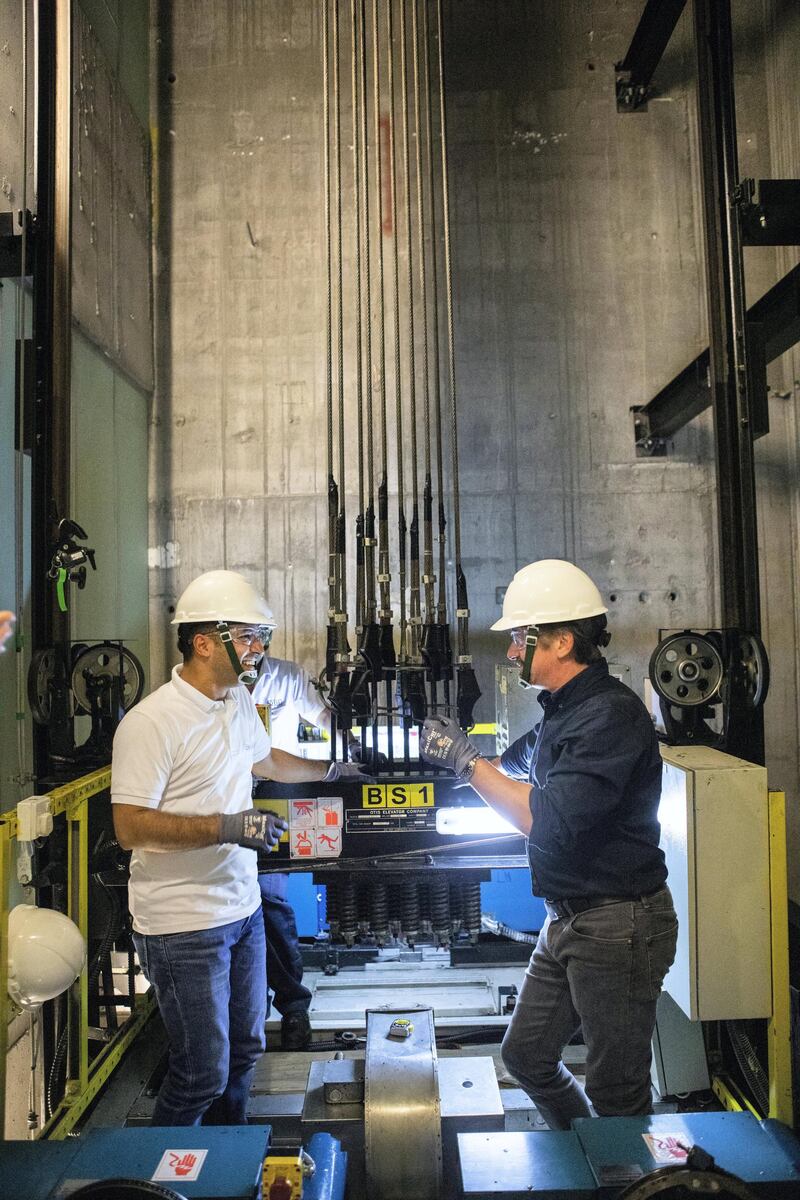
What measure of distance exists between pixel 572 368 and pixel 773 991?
3.44 meters

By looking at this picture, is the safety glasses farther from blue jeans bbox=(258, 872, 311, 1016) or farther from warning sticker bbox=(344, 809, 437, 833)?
→ blue jeans bbox=(258, 872, 311, 1016)

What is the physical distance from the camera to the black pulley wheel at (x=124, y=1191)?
1373 mm

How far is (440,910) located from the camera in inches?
129

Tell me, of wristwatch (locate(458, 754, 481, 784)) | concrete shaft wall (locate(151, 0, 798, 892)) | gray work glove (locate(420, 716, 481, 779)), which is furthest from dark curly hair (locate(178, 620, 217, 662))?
concrete shaft wall (locate(151, 0, 798, 892))

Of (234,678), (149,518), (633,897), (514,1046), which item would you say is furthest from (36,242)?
(514,1046)

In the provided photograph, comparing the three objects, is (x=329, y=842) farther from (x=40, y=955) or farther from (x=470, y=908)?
(x=40, y=955)

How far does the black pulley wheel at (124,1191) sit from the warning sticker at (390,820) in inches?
57.9

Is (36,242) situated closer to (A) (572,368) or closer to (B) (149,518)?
(B) (149,518)

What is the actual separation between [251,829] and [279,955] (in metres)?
1.45

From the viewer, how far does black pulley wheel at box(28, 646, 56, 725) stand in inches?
99.9

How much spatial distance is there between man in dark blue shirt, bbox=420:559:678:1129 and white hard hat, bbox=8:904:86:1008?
1164 millimetres

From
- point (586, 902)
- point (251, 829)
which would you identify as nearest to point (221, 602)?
point (251, 829)

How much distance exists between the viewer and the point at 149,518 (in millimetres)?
4637

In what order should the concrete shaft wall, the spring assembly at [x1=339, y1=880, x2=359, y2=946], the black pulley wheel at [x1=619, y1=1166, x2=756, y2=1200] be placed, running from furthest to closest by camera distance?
the concrete shaft wall → the spring assembly at [x1=339, y1=880, x2=359, y2=946] → the black pulley wheel at [x1=619, y1=1166, x2=756, y2=1200]
